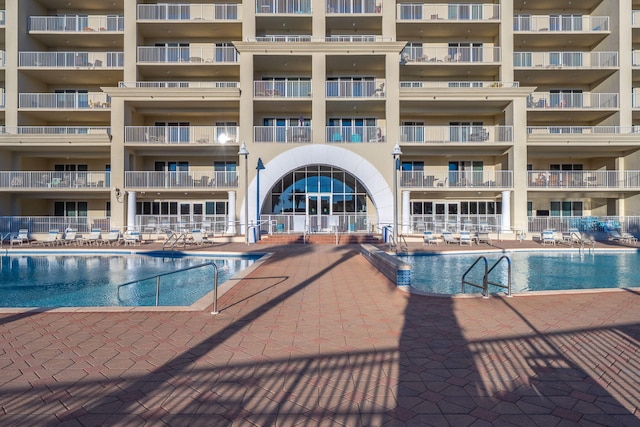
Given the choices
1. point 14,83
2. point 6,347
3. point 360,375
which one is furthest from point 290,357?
point 14,83

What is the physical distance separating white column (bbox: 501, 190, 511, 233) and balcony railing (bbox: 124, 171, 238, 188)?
1615 cm

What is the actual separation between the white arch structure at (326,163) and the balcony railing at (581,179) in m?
9.85

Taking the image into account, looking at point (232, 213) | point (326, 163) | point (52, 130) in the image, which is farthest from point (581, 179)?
point (52, 130)

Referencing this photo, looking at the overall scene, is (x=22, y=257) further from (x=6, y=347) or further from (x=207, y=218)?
(x=6, y=347)

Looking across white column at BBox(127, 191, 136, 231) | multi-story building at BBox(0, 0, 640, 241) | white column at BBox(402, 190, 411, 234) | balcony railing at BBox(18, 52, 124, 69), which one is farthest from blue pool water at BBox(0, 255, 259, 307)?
balcony railing at BBox(18, 52, 124, 69)

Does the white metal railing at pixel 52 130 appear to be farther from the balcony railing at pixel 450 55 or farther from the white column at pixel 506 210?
the white column at pixel 506 210

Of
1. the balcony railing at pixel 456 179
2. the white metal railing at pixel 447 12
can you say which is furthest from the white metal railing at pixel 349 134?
the white metal railing at pixel 447 12

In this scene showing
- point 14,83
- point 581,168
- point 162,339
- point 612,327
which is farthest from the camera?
point 581,168

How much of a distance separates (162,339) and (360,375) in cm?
256

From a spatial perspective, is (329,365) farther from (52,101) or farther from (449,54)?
(52,101)

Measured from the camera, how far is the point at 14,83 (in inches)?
979

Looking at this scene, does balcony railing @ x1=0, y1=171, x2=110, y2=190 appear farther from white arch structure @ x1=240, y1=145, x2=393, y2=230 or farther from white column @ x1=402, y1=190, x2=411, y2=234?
white column @ x1=402, y1=190, x2=411, y2=234

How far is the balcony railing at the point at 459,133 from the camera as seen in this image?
75.9 feet

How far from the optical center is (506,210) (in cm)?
2250
